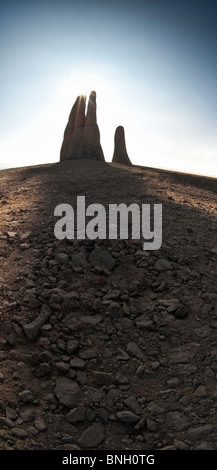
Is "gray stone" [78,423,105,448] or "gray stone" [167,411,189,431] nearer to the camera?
"gray stone" [78,423,105,448]

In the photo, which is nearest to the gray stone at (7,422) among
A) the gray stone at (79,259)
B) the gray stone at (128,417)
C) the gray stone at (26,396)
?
the gray stone at (26,396)

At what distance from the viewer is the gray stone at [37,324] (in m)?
4.25

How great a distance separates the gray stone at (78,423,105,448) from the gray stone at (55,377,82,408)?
1.11 feet

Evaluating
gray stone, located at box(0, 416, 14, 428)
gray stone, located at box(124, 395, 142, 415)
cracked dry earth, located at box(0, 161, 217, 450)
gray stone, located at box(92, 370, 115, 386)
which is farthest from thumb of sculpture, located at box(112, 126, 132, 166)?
gray stone, located at box(0, 416, 14, 428)

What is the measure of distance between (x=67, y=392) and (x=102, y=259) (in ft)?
8.35

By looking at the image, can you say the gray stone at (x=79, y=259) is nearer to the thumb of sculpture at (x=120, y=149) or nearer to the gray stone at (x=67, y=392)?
the gray stone at (x=67, y=392)

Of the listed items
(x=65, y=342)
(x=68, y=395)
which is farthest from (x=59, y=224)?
(x=68, y=395)

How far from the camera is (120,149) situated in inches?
826

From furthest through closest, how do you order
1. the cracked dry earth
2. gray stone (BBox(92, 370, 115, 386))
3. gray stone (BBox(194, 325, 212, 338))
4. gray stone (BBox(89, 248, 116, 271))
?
gray stone (BBox(89, 248, 116, 271)), gray stone (BBox(194, 325, 212, 338)), gray stone (BBox(92, 370, 115, 386)), the cracked dry earth

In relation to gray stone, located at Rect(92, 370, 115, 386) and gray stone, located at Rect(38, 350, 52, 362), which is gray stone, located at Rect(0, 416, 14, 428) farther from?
gray stone, located at Rect(92, 370, 115, 386)

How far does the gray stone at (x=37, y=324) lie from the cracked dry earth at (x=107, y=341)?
13 millimetres

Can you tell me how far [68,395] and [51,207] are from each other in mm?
5423

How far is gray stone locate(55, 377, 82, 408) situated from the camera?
11.5 ft
